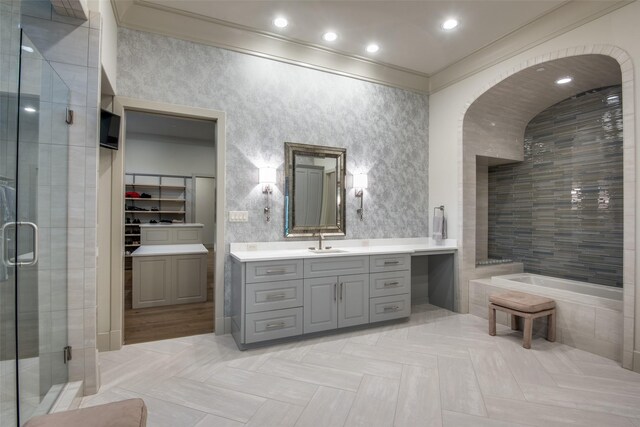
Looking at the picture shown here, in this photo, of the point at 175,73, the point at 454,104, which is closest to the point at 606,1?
the point at 454,104

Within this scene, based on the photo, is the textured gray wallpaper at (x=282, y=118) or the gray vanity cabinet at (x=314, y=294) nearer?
the gray vanity cabinet at (x=314, y=294)

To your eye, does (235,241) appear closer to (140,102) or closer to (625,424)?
(140,102)

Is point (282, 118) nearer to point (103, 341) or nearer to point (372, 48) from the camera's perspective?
point (372, 48)

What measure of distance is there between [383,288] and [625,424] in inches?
76.5

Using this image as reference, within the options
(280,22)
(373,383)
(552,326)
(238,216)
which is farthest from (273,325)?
(280,22)

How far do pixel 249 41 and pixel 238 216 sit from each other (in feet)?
5.97

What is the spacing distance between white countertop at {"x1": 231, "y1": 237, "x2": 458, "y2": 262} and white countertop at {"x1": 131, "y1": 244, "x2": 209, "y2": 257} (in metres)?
1.31

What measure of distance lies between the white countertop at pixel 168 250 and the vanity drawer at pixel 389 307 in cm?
234

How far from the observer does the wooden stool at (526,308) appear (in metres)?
2.86

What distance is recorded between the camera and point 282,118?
3.46m

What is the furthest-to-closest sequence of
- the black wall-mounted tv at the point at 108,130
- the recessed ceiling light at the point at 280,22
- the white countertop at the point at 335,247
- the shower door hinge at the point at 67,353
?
the recessed ceiling light at the point at 280,22, the white countertop at the point at 335,247, the black wall-mounted tv at the point at 108,130, the shower door hinge at the point at 67,353

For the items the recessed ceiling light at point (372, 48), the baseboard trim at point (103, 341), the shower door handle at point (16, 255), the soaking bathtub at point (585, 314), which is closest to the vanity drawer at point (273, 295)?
the baseboard trim at point (103, 341)

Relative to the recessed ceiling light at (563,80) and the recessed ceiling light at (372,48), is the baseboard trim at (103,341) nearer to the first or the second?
the recessed ceiling light at (372,48)

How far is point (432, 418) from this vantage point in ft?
6.17
